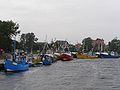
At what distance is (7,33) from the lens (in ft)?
445

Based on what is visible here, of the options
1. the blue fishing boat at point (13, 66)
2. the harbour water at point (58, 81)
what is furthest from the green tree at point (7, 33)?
the harbour water at point (58, 81)

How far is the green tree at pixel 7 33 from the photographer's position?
12962 centimetres

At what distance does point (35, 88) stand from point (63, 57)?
11457 cm

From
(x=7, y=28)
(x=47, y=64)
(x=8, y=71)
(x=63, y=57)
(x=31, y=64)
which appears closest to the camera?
(x=8, y=71)

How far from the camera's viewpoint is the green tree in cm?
12962

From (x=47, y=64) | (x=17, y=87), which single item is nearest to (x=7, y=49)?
(x=47, y=64)

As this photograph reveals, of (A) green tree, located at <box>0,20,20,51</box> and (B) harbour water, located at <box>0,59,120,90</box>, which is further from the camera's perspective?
(A) green tree, located at <box>0,20,20,51</box>

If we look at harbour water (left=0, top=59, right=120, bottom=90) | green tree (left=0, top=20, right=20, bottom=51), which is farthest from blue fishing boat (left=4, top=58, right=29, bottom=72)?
green tree (left=0, top=20, right=20, bottom=51)

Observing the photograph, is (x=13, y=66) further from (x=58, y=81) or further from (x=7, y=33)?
(x=7, y=33)

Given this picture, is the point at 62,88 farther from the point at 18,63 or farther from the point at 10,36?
the point at 10,36

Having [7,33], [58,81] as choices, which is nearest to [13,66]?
[58,81]

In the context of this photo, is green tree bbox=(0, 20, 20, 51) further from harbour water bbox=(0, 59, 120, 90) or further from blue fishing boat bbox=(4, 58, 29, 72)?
harbour water bbox=(0, 59, 120, 90)

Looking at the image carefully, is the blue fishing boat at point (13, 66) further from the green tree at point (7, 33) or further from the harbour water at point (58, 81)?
the green tree at point (7, 33)

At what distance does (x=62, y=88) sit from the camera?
54.8 meters
